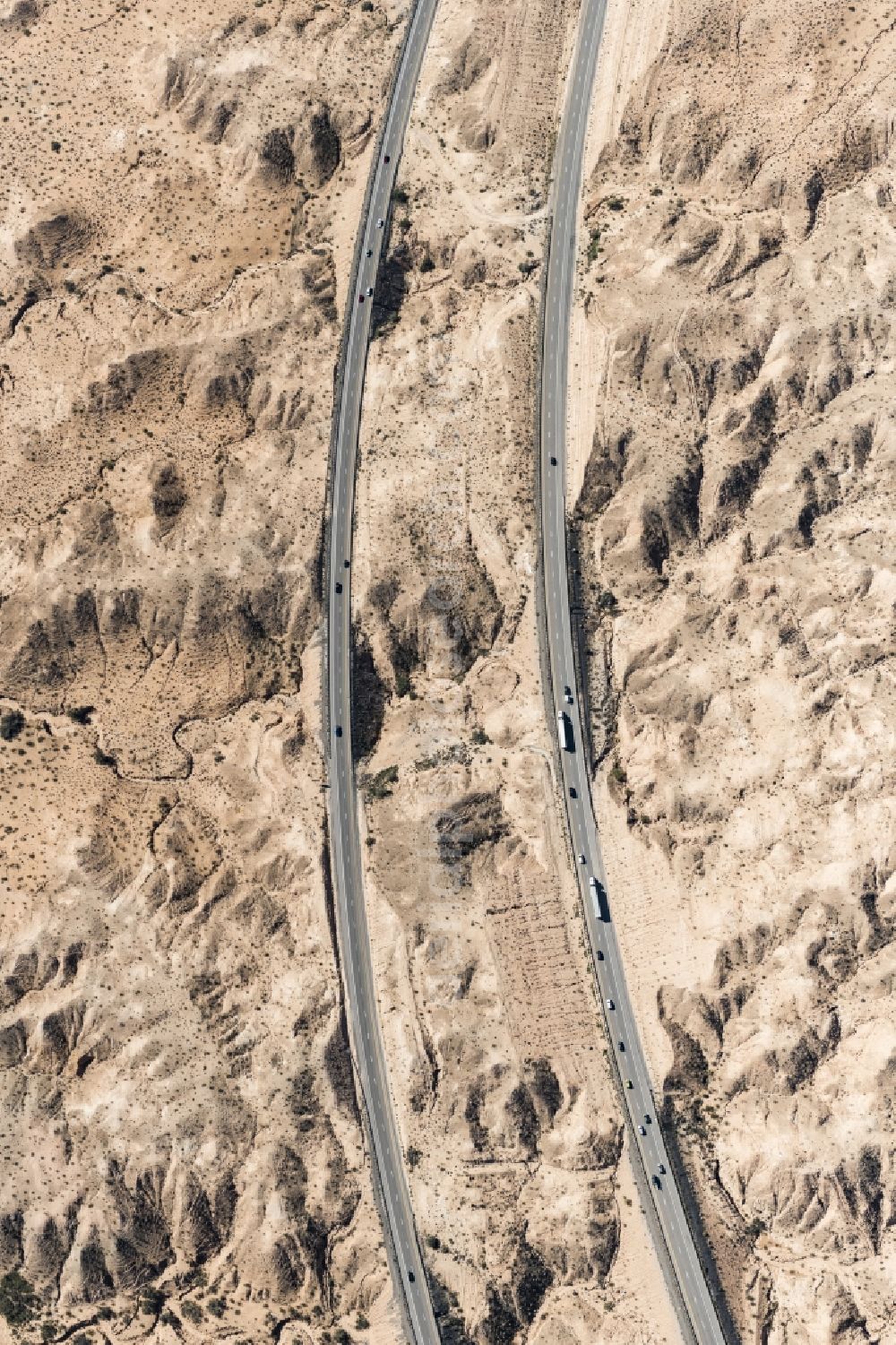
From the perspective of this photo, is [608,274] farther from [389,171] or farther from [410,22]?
[410,22]

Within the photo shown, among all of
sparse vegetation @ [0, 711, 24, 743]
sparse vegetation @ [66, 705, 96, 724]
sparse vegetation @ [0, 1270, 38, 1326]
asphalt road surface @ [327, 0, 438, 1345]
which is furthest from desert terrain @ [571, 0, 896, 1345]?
sparse vegetation @ [0, 1270, 38, 1326]

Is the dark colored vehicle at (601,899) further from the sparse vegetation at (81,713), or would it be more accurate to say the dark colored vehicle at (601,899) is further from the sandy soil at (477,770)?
the sparse vegetation at (81,713)

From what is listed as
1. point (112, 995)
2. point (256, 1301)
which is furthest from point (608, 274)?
point (256, 1301)

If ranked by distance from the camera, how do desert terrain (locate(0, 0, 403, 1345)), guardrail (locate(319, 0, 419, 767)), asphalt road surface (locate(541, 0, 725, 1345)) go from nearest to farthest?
desert terrain (locate(0, 0, 403, 1345)) < asphalt road surface (locate(541, 0, 725, 1345)) < guardrail (locate(319, 0, 419, 767))

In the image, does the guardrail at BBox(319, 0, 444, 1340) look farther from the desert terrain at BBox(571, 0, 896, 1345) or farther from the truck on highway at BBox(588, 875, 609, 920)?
the truck on highway at BBox(588, 875, 609, 920)

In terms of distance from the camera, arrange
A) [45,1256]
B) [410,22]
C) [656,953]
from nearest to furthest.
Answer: [45,1256] → [656,953] → [410,22]

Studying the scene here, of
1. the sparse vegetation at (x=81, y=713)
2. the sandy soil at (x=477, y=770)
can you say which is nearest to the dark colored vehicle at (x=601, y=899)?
the sandy soil at (x=477, y=770)

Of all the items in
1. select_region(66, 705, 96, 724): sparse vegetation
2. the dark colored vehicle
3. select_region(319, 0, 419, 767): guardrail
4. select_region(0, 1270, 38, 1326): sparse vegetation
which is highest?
select_region(319, 0, 419, 767): guardrail
